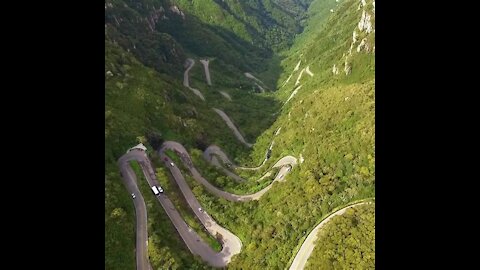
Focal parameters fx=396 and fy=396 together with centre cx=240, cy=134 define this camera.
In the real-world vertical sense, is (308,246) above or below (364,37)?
below

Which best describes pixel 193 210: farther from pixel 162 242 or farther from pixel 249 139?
pixel 249 139

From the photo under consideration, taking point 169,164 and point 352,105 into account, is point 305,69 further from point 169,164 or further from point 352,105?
point 169,164

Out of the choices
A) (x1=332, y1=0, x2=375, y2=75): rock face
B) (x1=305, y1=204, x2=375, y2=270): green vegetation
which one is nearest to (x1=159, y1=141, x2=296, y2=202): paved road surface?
(x1=305, y1=204, x2=375, y2=270): green vegetation

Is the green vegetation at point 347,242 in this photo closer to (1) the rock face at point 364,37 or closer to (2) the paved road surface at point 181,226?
(2) the paved road surface at point 181,226

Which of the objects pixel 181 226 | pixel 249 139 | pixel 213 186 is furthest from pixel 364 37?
pixel 181 226

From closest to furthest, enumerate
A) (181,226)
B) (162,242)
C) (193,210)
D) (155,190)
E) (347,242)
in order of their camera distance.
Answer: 1. (347,242)
2. (162,242)
3. (181,226)
4. (155,190)
5. (193,210)
